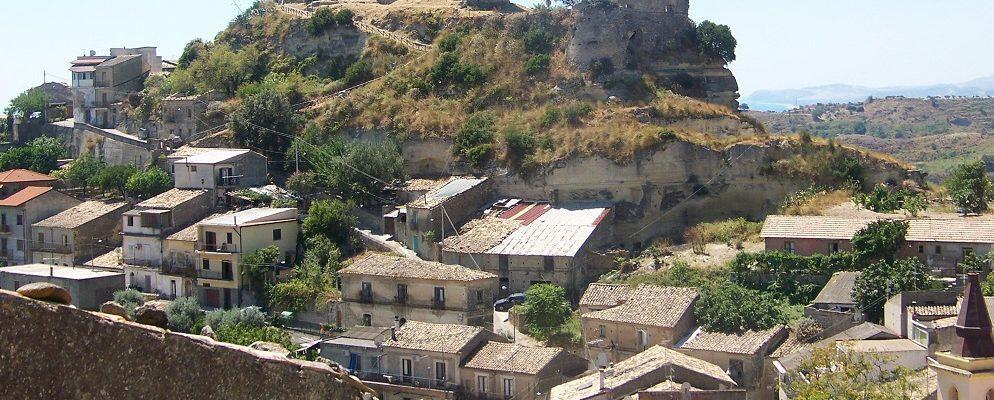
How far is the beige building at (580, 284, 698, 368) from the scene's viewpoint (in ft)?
106

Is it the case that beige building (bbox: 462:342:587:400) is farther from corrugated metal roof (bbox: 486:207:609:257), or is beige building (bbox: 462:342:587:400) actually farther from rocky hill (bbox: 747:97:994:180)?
rocky hill (bbox: 747:97:994:180)

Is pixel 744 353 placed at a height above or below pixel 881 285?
below

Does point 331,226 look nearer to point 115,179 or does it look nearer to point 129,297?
point 129,297

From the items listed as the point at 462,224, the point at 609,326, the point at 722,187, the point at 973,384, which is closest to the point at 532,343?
the point at 609,326

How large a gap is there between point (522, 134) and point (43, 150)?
22642 millimetres

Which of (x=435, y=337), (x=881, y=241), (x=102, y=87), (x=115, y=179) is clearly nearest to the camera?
(x=435, y=337)

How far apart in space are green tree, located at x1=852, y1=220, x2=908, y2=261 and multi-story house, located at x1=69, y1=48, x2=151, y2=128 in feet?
112

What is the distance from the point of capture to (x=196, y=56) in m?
58.6

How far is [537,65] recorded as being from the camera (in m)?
47.3

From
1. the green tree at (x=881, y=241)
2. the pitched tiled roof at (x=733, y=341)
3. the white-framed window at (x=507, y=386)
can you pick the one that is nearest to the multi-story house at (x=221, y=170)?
the white-framed window at (x=507, y=386)

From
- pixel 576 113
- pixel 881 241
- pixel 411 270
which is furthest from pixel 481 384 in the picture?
pixel 576 113

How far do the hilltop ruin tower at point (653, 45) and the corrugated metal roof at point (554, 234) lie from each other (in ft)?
26.0

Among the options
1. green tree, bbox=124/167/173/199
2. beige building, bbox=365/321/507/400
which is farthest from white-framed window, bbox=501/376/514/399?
green tree, bbox=124/167/173/199

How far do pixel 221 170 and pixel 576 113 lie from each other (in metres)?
12.4
